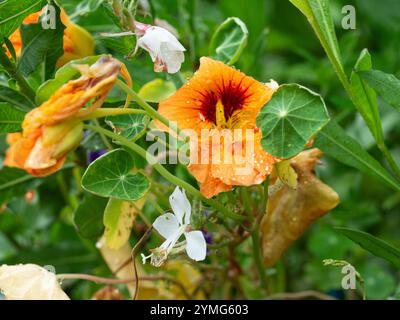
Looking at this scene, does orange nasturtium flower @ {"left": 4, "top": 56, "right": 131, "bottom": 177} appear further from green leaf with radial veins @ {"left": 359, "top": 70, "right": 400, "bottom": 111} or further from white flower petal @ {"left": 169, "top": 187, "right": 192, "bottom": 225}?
green leaf with radial veins @ {"left": 359, "top": 70, "right": 400, "bottom": 111}

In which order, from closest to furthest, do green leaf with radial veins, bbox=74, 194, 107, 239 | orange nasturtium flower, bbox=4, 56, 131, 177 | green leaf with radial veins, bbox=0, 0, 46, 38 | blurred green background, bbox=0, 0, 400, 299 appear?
orange nasturtium flower, bbox=4, 56, 131, 177 → green leaf with radial veins, bbox=0, 0, 46, 38 → green leaf with radial veins, bbox=74, 194, 107, 239 → blurred green background, bbox=0, 0, 400, 299

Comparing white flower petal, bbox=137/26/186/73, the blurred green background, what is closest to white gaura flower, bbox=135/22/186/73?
white flower petal, bbox=137/26/186/73

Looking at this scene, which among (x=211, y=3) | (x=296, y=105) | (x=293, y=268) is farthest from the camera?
(x=211, y=3)

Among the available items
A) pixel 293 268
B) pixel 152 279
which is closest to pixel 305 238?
pixel 293 268

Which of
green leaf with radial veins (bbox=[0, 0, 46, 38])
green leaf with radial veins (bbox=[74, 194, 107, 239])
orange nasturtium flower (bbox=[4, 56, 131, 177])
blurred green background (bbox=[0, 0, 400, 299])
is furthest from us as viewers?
blurred green background (bbox=[0, 0, 400, 299])

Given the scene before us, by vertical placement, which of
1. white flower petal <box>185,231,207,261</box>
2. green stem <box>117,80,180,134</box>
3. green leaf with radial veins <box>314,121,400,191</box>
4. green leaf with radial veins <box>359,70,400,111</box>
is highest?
green stem <box>117,80,180,134</box>

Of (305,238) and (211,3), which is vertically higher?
(211,3)

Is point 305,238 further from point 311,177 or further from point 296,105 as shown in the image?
point 296,105
